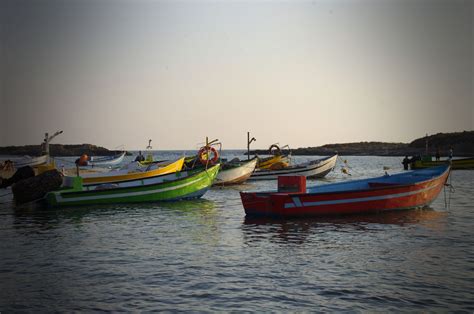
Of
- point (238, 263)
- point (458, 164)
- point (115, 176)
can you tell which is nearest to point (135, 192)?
point (115, 176)

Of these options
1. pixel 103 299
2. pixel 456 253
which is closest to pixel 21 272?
pixel 103 299

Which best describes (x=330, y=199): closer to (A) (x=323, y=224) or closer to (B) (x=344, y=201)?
(B) (x=344, y=201)

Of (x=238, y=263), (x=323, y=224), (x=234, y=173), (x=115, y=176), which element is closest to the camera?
(x=238, y=263)

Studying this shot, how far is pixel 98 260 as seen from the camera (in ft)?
41.3

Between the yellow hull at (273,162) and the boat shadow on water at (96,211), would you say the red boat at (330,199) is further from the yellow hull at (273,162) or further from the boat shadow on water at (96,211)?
the yellow hull at (273,162)

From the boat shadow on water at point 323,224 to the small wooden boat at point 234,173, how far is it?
19.4 metres

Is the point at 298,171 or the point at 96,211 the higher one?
the point at 298,171

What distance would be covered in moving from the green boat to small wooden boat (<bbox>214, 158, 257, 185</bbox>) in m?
11.1

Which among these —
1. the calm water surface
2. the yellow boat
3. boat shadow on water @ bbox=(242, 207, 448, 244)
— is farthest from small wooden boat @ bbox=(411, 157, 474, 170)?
the calm water surface

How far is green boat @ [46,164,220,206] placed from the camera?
2384 cm

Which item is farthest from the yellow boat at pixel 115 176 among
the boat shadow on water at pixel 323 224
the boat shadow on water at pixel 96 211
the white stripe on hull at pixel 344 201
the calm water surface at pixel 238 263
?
the white stripe on hull at pixel 344 201

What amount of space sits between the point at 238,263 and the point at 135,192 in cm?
1461

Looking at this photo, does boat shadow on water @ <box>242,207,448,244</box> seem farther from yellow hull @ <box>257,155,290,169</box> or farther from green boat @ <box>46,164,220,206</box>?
yellow hull @ <box>257,155,290,169</box>

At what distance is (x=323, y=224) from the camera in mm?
18250
